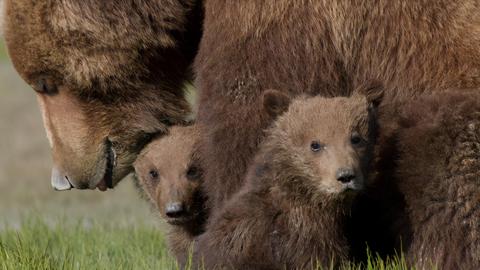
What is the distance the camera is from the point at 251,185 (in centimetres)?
536

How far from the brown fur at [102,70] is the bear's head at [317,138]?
93 centimetres

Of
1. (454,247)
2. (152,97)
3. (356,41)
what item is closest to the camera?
(454,247)

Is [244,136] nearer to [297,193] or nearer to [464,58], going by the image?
[297,193]

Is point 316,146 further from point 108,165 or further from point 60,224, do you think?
point 60,224

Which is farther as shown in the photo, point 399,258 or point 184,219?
point 184,219

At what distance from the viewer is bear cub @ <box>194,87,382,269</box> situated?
17.1 feet

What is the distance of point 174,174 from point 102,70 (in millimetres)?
664

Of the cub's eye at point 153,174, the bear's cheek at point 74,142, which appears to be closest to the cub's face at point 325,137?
the cub's eye at point 153,174

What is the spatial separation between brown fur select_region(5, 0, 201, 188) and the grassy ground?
534 mm

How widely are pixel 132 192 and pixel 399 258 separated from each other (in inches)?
437

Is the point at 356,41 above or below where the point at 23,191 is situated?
above

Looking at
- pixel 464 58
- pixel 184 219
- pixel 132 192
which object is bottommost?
pixel 132 192

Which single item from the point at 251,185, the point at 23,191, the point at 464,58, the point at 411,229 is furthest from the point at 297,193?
the point at 23,191

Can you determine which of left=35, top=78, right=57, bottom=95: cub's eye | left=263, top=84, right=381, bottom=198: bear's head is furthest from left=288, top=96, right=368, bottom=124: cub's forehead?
left=35, top=78, right=57, bottom=95: cub's eye
